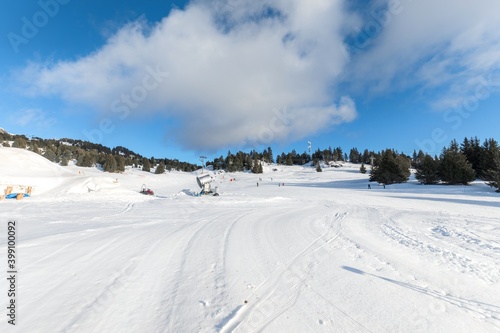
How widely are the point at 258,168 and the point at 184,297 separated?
10107 centimetres

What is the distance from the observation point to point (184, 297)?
405cm

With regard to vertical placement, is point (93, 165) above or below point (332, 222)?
above

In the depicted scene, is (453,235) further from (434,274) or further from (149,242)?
(149,242)

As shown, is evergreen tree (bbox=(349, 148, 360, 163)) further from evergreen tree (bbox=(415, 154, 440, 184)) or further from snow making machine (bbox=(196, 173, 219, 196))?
snow making machine (bbox=(196, 173, 219, 196))

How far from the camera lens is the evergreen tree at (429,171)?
40500 mm

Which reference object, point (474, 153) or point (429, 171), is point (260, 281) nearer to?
point (429, 171)

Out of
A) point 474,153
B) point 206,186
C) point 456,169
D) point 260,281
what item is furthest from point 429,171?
point 260,281

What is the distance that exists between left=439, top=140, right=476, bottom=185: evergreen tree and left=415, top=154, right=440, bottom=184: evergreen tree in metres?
0.78

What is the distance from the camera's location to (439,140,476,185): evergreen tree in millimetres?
35812

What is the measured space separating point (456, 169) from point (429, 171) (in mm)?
4524

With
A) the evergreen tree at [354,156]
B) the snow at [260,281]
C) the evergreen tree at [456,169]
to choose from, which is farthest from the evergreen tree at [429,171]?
the evergreen tree at [354,156]

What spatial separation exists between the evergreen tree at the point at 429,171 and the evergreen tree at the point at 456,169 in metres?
0.78

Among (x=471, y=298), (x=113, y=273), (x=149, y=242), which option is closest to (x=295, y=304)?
(x=471, y=298)

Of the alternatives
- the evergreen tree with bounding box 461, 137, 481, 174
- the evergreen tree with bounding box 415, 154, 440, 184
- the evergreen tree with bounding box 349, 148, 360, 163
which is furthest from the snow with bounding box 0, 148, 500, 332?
the evergreen tree with bounding box 349, 148, 360, 163
